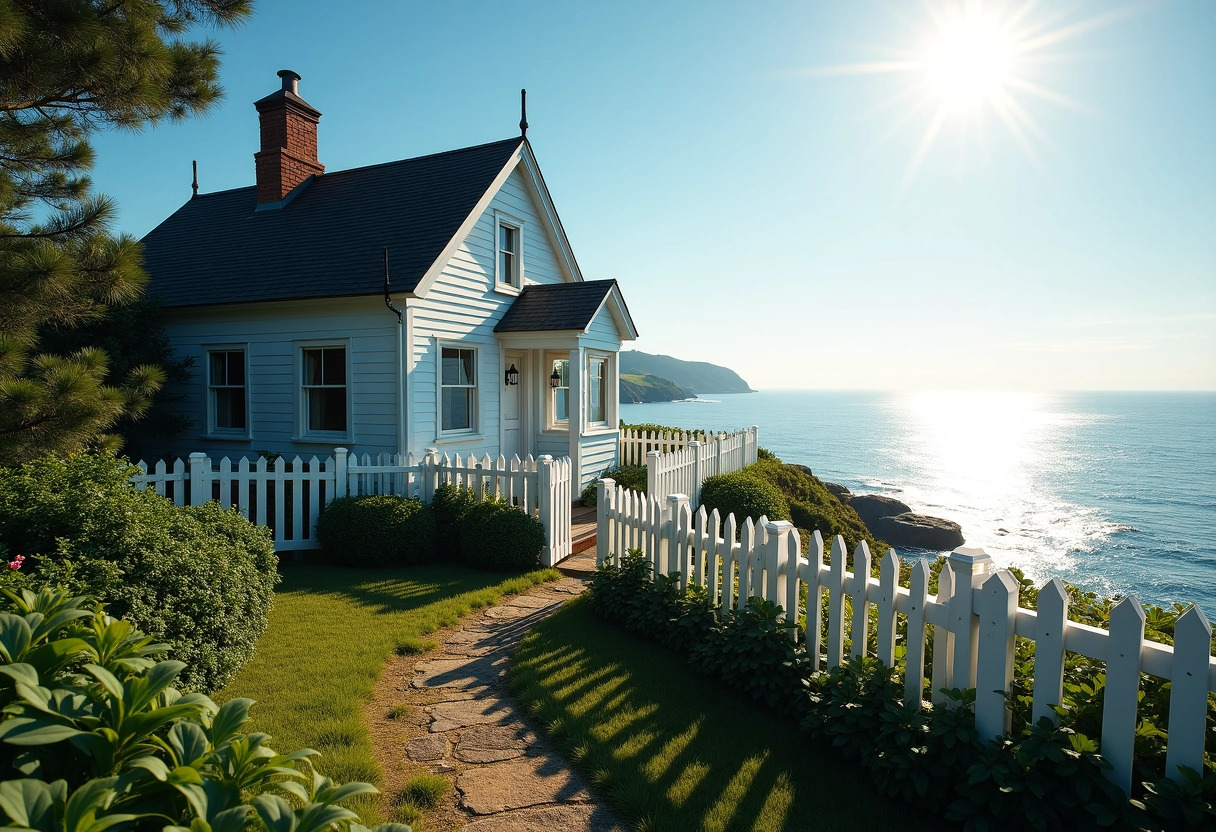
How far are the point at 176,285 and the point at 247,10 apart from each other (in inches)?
352

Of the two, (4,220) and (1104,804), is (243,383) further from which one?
(1104,804)

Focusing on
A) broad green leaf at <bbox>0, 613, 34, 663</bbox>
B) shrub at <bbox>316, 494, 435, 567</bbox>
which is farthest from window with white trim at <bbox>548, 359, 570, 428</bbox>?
broad green leaf at <bbox>0, 613, 34, 663</bbox>

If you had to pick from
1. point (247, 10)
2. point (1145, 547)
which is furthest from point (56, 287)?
point (1145, 547)

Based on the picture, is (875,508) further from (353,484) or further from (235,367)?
(235,367)

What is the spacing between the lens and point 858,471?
5412 centimetres

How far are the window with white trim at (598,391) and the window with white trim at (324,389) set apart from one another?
4.87 metres

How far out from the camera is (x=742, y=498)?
42.7ft

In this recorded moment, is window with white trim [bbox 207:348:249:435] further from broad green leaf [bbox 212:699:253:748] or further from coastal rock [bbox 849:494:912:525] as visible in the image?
coastal rock [bbox 849:494:912:525]

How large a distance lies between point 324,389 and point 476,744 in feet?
29.8

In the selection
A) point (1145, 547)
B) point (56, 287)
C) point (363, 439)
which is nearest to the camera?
point (56, 287)

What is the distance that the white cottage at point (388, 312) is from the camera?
11492mm

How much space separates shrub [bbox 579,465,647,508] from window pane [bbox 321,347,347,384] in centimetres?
496

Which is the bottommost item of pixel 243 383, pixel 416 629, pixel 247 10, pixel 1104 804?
pixel 416 629

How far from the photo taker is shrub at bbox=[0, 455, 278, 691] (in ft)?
14.3
